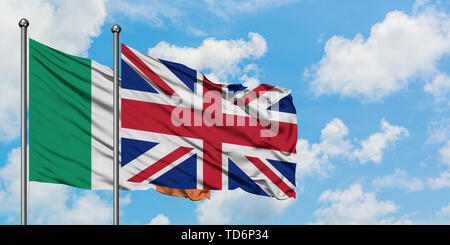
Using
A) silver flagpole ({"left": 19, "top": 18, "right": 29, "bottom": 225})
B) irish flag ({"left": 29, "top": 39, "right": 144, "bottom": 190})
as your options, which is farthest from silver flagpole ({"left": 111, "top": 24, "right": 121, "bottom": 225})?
silver flagpole ({"left": 19, "top": 18, "right": 29, "bottom": 225})

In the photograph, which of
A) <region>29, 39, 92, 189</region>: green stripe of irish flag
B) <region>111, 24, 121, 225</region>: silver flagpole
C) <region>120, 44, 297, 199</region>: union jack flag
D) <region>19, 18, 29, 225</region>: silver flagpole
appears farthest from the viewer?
<region>120, 44, 297, 199</region>: union jack flag

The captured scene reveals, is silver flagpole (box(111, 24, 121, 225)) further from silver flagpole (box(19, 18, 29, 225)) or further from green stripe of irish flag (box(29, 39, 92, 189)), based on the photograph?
silver flagpole (box(19, 18, 29, 225))

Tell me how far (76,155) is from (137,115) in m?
1.51

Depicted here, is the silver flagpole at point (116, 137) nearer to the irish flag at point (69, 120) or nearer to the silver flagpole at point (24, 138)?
the irish flag at point (69, 120)

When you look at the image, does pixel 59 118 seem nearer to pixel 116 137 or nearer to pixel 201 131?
pixel 116 137

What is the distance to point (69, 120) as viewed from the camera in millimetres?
13469

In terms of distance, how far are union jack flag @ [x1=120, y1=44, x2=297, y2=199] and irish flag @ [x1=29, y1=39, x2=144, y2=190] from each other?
0.41m

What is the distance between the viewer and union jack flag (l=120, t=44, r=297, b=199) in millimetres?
14109

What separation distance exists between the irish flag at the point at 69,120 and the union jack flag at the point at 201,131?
16.1 inches

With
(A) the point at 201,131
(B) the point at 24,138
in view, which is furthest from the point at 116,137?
(A) the point at 201,131

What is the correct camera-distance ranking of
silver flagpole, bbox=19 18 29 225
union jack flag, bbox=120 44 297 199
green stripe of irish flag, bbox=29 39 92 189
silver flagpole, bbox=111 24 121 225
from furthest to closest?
1. union jack flag, bbox=120 44 297 199
2. green stripe of irish flag, bbox=29 39 92 189
3. silver flagpole, bbox=111 24 121 225
4. silver flagpole, bbox=19 18 29 225

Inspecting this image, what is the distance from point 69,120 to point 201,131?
2.94m
